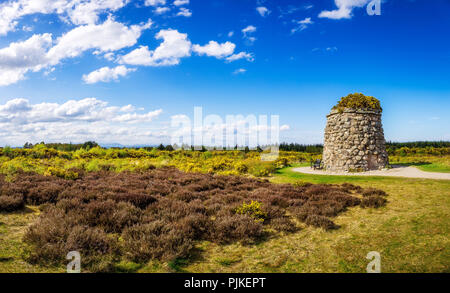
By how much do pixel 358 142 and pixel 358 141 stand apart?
8 cm

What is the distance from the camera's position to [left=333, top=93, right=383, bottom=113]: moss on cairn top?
17.5m

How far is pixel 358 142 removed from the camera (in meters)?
17.0

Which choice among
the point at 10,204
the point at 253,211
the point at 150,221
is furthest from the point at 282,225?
the point at 10,204

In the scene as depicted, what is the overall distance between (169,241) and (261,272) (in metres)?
1.79

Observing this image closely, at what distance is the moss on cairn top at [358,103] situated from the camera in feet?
57.4

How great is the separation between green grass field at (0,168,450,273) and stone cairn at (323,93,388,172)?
10.5m
